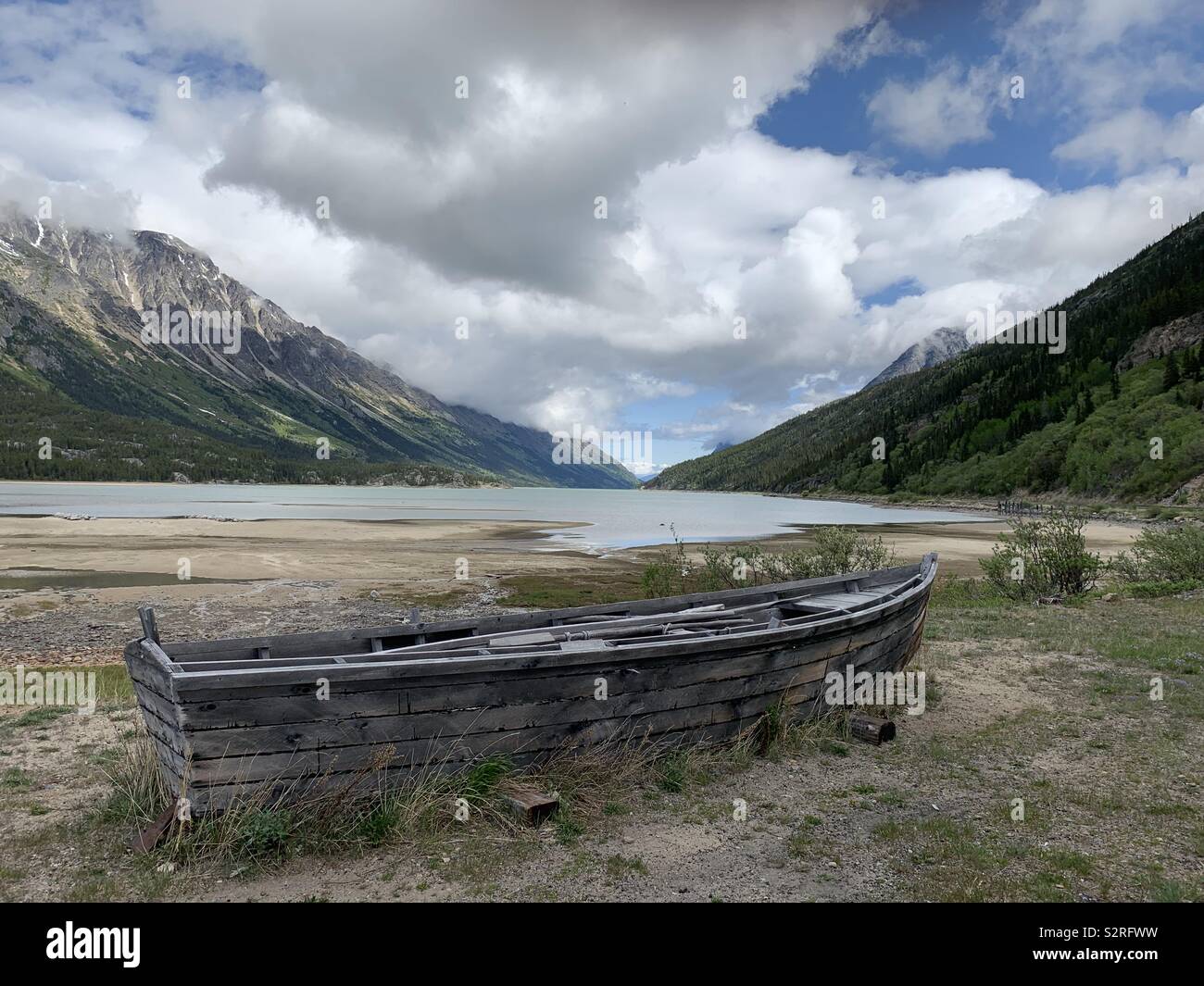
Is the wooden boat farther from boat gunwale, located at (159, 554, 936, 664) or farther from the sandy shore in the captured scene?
the sandy shore

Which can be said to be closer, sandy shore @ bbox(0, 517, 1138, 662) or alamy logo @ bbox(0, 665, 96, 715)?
alamy logo @ bbox(0, 665, 96, 715)

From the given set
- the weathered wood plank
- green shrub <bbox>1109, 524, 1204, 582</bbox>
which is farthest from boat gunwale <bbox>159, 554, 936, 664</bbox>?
green shrub <bbox>1109, 524, 1204, 582</bbox>

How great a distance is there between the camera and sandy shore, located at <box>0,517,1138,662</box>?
21.0 meters

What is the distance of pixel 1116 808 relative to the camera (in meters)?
7.62

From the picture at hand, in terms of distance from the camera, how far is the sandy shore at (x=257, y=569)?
2103 centimetres

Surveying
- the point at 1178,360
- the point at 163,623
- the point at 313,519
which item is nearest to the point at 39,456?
the point at 313,519

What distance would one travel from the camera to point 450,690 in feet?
22.8

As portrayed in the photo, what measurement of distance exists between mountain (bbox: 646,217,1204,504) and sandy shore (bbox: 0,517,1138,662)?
33413 mm
